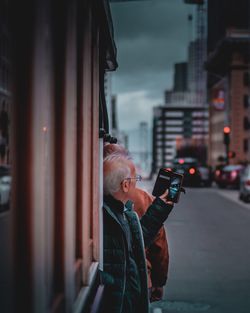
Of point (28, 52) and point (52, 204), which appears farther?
point (52, 204)

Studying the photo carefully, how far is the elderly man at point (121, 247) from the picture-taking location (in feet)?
10.9

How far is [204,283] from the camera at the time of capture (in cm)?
850

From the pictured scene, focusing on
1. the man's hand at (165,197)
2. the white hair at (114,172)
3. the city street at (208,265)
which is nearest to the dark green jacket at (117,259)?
the white hair at (114,172)

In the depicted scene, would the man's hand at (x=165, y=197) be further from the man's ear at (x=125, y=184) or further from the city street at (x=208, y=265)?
the city street at (x=208, y=265)

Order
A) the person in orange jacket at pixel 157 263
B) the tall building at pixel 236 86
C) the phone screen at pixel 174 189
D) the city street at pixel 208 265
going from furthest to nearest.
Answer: the tall building at pixel 236 86
the city street at pixel 208 265
the person in orange jacket at pixel 157 263
the phone screen at pixel 174 189

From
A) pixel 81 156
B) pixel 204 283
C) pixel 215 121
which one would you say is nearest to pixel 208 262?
pixel 204 283

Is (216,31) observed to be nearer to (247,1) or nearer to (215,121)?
(247,1)

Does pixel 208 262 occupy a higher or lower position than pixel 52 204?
lower

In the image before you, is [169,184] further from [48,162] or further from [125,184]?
[48,162]

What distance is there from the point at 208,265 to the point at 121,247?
22.6 feet

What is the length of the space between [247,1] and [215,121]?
59.2 ft

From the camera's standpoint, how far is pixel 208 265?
9953mm

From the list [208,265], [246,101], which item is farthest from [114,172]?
[246,101]

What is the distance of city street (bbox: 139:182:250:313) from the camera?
7.31m
